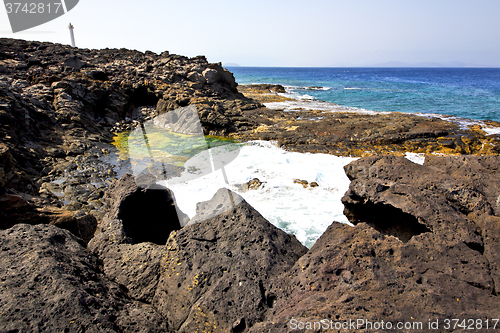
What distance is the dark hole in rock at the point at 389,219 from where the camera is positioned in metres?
3.48

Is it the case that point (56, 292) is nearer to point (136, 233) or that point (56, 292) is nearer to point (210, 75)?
point (136, 233)

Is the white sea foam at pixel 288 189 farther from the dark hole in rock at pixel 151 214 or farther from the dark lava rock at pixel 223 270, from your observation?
the dark lava rock at pixel 223 270

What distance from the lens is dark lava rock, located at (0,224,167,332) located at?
1949 mm

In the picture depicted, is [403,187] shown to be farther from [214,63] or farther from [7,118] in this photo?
[214,63]

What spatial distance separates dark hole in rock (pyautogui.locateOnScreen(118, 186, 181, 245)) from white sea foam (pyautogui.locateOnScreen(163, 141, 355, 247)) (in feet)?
6.64

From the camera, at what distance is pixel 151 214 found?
4633 mm

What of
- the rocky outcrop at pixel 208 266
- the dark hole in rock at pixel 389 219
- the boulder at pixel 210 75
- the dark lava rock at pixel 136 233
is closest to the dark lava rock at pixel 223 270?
the rocky outcrop at pixel 208 266

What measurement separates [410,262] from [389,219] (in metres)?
1.48

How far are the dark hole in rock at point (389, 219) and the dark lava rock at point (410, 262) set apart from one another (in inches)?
0.7

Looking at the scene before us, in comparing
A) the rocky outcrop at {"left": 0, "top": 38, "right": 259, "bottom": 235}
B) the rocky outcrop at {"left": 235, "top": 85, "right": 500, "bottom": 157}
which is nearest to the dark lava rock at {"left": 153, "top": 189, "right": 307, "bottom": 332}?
the rocky outcrop at {"left": 0, "top": 38, "right": 259, "bottom": 235}

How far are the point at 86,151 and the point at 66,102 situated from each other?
14.5 feet

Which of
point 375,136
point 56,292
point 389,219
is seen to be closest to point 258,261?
point 56,292

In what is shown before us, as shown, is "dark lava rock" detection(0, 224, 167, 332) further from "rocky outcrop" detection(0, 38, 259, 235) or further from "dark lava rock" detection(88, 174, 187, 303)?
"rocky outcrop" detection(0, 38, 259, 235)

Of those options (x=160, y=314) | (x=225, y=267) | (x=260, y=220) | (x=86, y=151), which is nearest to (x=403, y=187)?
(x=260, y=220)
